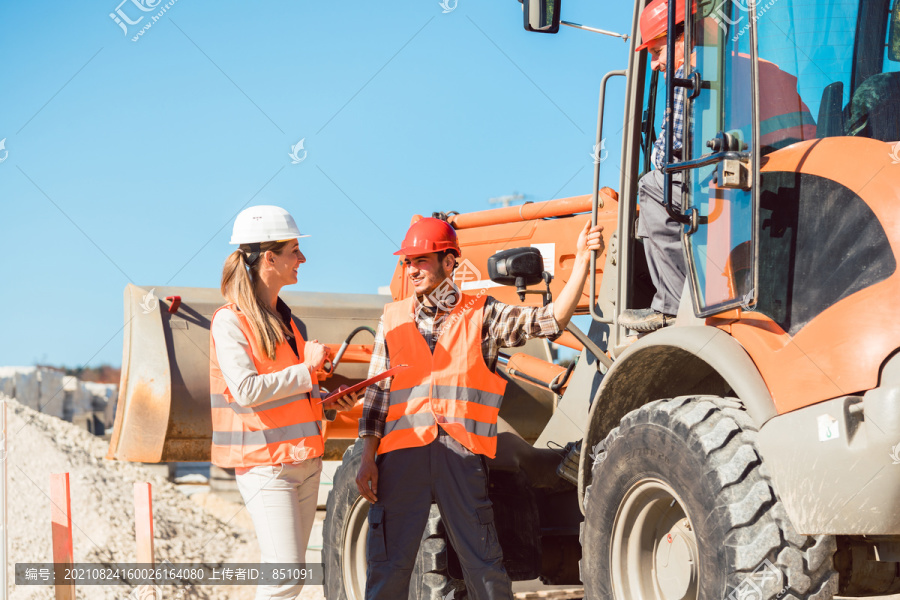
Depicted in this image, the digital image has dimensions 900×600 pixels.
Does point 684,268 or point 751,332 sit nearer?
point 751,332

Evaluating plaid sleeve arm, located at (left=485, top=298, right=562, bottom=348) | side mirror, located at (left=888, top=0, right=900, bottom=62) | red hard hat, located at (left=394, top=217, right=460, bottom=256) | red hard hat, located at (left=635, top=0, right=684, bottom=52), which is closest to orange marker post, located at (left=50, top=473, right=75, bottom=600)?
red hard hat, located at (left=394, top=217, right=460, bottom=256)

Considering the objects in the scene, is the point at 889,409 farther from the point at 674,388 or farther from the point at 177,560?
the point at 177,560

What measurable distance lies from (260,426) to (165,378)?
358 centimetres

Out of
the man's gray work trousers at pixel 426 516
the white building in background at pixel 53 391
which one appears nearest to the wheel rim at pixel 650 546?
the man's gray work trousers at pixel 426 516

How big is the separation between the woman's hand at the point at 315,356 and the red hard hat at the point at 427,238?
63 centimetres

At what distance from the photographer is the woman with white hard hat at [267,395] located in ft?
11.6

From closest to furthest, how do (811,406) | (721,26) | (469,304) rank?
(811,406) < (721,26) < (469,304)

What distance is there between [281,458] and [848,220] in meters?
2.17

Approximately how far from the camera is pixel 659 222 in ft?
13.1

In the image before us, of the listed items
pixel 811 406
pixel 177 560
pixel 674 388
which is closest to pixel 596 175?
pixel 674 388

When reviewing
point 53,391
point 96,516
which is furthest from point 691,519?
point 53,391

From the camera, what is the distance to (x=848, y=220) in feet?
9.41

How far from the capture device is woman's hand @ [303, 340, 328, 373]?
371 centimetres

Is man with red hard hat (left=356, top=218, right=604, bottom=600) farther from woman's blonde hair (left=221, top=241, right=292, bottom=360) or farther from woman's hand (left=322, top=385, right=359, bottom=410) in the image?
woman's blonde hair (left=221, top=241, right=292, bottom=360)
